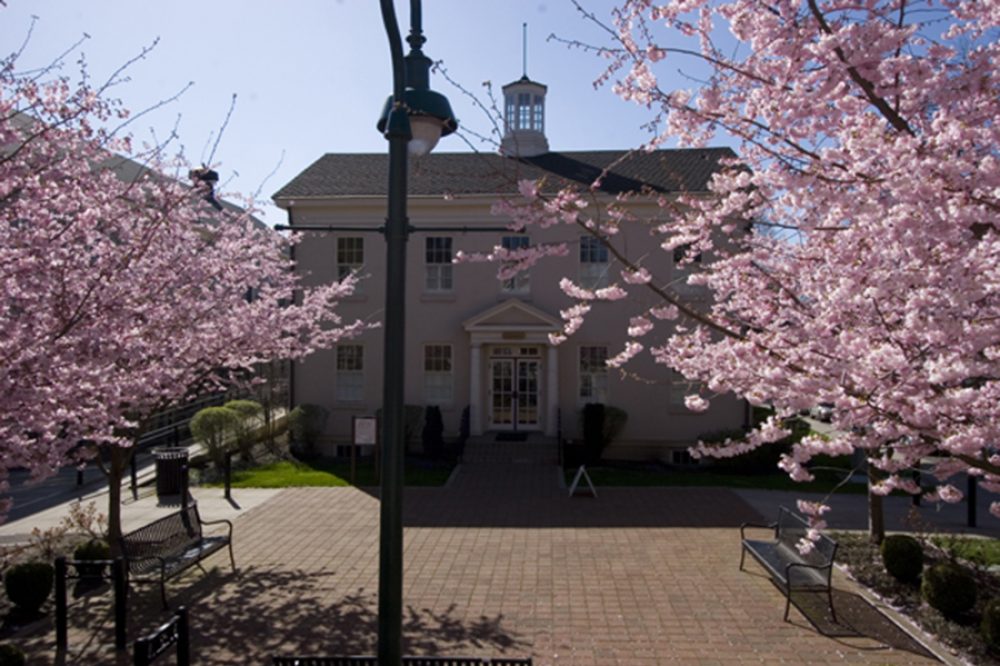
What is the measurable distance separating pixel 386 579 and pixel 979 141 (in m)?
4.25

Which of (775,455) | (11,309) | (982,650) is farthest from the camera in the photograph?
(775,455)

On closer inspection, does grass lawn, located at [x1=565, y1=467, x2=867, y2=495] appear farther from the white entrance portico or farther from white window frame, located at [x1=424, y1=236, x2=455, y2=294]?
white window frame, located at [x1=424, y1=236, x2=455, y2=294]

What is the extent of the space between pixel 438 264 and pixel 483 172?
2958 mm

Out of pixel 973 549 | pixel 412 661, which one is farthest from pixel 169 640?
pixel 973 549

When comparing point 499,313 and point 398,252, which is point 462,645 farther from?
point 499,313

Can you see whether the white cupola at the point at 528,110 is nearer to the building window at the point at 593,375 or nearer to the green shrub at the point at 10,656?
the building window at the point at 593,375

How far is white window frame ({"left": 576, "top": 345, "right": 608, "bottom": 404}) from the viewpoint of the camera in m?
22.0

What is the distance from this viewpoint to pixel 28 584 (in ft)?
28.0

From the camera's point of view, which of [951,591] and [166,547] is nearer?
[951,591]

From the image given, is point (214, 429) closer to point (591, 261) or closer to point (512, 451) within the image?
point (512, 451)

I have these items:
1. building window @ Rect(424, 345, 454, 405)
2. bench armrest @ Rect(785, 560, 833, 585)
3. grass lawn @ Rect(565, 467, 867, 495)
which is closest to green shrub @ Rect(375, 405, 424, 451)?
building window @ Rect(424, 345, 454, 405)

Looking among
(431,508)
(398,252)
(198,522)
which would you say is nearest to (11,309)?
(398,252)

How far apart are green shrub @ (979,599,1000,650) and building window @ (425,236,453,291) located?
55.4 ft

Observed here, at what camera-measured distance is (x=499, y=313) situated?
21.6 meters
